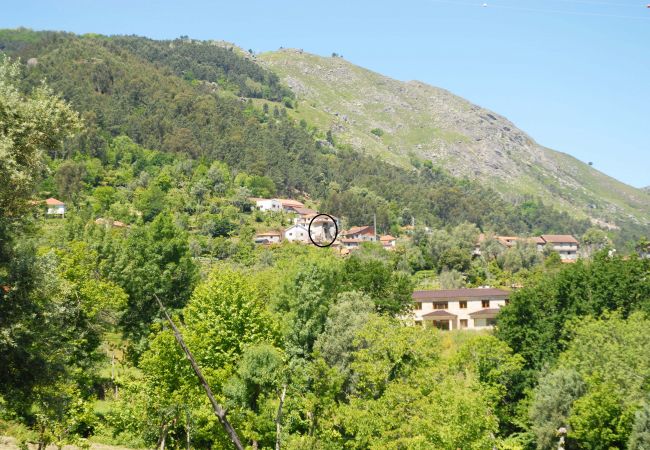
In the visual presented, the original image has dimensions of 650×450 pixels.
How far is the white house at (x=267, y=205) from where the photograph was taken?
420 ft

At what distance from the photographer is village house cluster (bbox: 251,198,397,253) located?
10369 cm

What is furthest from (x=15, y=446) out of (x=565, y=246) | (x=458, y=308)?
(x=565, y=246)

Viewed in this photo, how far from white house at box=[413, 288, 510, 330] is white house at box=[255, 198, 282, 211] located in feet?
220

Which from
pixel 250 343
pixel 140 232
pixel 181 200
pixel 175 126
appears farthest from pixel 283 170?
pixel 250 343

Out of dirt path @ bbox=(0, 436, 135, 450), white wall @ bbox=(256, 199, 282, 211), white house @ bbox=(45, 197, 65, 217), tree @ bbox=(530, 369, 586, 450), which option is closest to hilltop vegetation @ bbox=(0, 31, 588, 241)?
white wall @ bbox=(256, 199, 282, 211)

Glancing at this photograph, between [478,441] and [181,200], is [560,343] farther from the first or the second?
[181,200]

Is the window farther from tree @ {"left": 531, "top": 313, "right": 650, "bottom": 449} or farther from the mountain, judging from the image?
the mountain

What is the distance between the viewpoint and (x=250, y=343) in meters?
30.2

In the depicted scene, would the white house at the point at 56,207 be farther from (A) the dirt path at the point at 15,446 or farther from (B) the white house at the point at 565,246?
(B) the white house at the point at 565,246

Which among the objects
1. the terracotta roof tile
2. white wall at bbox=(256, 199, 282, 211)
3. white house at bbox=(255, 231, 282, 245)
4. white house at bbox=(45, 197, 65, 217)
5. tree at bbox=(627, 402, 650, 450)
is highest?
white wall at bbox=(256, 199, 282, 211)

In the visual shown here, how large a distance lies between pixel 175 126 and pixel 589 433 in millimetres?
139057

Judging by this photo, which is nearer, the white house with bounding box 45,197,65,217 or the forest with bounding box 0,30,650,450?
the forest with bounding box 0,30,650,450

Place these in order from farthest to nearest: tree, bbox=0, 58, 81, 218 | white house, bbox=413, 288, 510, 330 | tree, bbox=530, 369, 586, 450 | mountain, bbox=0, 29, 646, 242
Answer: mountain, bbox=0, 29, 646, 242
white house, bbox=413, 288, 510, 330
tree, bbox=530, 369, 586, 450
tree, bbox=0, 58, 81, 218

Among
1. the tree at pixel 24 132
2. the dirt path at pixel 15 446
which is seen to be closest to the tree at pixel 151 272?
the dirt path at pixel 15 446
